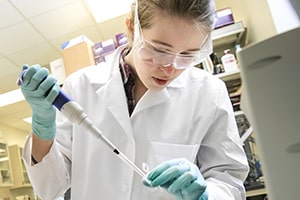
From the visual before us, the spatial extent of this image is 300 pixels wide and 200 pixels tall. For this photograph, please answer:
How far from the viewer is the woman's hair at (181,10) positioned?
93 centimetres

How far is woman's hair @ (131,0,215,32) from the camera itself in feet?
3.05

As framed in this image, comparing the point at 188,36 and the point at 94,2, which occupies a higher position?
the point at 94,2

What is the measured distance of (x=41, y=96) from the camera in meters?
0.90

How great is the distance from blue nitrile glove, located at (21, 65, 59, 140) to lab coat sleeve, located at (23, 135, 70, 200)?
7 cm

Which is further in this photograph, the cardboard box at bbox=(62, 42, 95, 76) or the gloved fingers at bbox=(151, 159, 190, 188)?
the cardboard box at bbox=(62, 42, 95, 76)

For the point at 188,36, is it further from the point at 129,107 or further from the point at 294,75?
the point at 294,75

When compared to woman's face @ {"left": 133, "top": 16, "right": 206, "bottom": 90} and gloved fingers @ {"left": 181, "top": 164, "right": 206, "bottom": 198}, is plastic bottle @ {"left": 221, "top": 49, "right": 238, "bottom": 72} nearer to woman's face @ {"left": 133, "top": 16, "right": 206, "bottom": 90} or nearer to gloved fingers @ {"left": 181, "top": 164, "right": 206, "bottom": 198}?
woman's face @ {"left": 133, "top": 16, "right": 206, "bottom": 90}

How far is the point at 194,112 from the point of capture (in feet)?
3.59

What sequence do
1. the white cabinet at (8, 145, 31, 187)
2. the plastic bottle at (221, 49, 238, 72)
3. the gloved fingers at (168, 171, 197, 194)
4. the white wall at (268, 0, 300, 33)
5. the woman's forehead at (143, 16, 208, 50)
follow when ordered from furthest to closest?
the white cabinet at (8, 145, 31, 187) → the plastic bottle at (221, 49, 238, 72) → the white wall at (268, 0, 300, 33) → the woman's forehead at (143, 16, 208, 50) → the gloved fingers at (168, 171, 197, 194)

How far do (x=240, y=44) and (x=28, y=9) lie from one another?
2.10m

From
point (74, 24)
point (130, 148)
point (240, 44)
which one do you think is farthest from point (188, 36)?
point (74, 24)

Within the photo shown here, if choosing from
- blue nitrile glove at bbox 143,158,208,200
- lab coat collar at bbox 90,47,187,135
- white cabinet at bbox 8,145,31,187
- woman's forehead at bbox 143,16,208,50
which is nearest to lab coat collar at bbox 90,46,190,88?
lab coat collar at bbox 90,47,187,135

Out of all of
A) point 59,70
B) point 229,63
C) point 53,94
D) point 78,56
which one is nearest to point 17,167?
point 59,70

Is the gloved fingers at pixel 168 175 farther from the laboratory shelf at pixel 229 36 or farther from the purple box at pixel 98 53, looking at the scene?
the purple box at pixel 98 53
